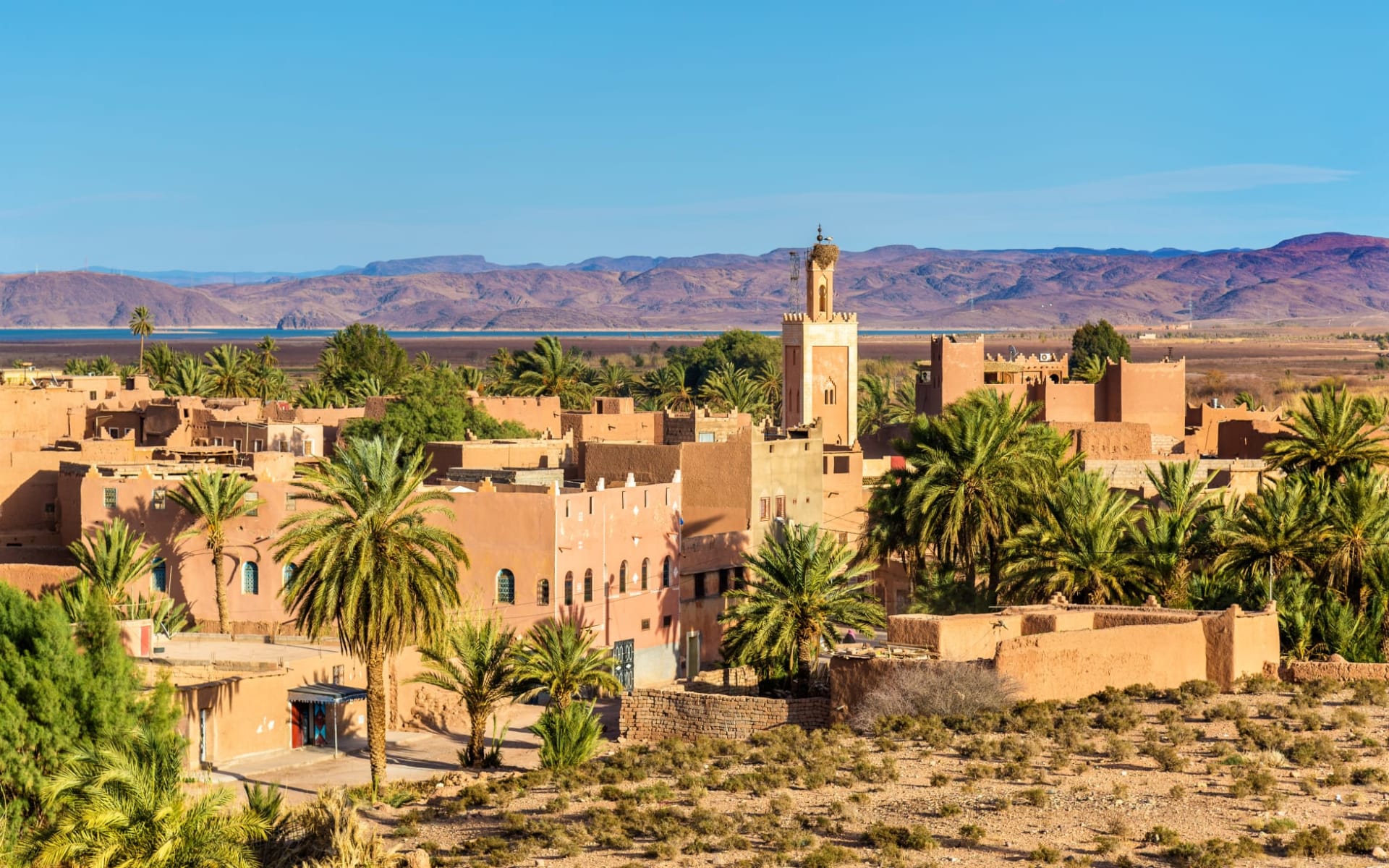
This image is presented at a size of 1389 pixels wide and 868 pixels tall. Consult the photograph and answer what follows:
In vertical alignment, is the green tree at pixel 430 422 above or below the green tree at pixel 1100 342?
→ below

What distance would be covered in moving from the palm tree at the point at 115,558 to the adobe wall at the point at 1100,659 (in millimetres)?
15980

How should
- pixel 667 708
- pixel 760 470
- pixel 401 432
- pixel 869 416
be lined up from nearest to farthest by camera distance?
pixel 667 708
pixel 760 470
pixel 401 432
pixel 869 416

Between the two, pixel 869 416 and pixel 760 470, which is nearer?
pixel 760 470

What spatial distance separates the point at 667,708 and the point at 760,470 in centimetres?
1340

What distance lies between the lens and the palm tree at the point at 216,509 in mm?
36438

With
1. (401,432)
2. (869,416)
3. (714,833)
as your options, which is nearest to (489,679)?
(714,833)

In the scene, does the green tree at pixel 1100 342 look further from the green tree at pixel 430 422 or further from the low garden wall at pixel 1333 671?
the low garden wall at pixel 1333 671

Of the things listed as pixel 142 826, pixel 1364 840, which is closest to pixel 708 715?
pixel 142 826

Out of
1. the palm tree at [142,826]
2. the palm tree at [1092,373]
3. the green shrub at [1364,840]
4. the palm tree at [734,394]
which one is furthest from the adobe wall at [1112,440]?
the palm tree at [142,826]

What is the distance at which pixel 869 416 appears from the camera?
70750 mm

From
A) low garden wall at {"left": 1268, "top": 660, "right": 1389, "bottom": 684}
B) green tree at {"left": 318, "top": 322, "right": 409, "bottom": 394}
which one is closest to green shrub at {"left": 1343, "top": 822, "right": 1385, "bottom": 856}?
low garden wall at {"left": 1268, "top": 660, "right": 1389, "bottom": 684}

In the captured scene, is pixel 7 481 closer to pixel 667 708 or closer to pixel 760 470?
pixel 760 470

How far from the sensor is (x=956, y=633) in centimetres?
2766

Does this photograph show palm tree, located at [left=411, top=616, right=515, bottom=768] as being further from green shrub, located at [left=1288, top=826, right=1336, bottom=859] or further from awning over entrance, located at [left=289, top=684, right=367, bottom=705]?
green shrub, located at [left=1288, top=826, right=1336, bottom=859]
